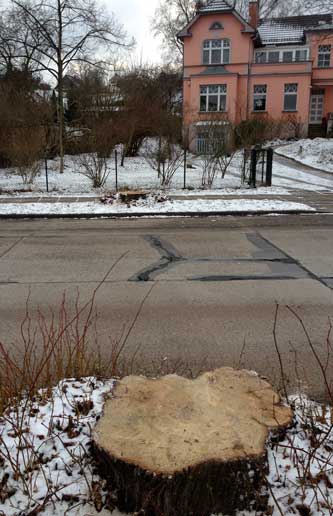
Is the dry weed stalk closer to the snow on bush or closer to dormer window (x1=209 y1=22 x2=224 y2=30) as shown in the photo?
the snow on bush

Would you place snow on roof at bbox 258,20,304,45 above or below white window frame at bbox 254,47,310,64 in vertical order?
above

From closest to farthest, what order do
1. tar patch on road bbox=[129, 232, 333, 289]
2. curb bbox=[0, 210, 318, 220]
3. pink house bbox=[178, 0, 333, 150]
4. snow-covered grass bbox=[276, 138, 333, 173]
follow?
tar patch on road bbox=[129, 232, 333, 289], curb bbox=[0, 210, 318, 220], snow-covered grass bbox=[276, 138, 333, 173], pink house bbox=[178, 0, 333, 150]

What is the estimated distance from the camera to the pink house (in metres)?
34.7

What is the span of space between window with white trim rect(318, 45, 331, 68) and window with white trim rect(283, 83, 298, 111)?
200 inches

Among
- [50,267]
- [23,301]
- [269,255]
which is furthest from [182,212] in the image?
[23,301]

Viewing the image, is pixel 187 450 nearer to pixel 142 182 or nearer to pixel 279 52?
pixel 142 182

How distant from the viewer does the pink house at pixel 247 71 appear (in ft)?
114

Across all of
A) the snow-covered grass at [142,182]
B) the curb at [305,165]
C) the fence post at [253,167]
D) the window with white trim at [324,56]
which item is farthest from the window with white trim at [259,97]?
the fence post at [253,167]

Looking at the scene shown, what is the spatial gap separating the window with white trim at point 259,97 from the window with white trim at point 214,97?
3010 mm

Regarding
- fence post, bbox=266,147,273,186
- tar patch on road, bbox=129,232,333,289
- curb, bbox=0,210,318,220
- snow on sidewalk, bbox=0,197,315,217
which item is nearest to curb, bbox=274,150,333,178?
fence post, bbox=266,147,273,186

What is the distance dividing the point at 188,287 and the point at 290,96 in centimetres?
3396

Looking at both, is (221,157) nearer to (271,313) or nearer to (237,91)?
(271,313)

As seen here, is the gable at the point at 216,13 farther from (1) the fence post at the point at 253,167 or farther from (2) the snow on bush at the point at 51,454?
(2) the snow on bush at the point at 51,454

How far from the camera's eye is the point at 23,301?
607 centimetres
